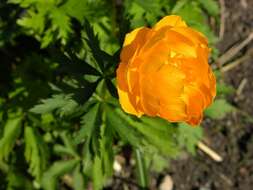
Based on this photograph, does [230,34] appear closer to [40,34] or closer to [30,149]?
[40,34]

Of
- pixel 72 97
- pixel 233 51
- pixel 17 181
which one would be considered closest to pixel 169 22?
pixel 72 97

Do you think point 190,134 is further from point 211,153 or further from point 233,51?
point 233,51

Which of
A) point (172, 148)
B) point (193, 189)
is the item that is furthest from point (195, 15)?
point (193, 189)

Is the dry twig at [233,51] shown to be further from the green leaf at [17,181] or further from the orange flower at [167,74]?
the orange flower at [167,74]

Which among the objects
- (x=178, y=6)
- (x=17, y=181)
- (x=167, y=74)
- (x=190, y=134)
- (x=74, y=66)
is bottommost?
(x=17, y=181)

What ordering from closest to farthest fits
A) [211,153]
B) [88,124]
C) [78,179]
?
[88,124]
[78,179]
[211,153]

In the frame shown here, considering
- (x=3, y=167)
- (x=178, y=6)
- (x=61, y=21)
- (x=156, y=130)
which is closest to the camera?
(x=156, y=130)
